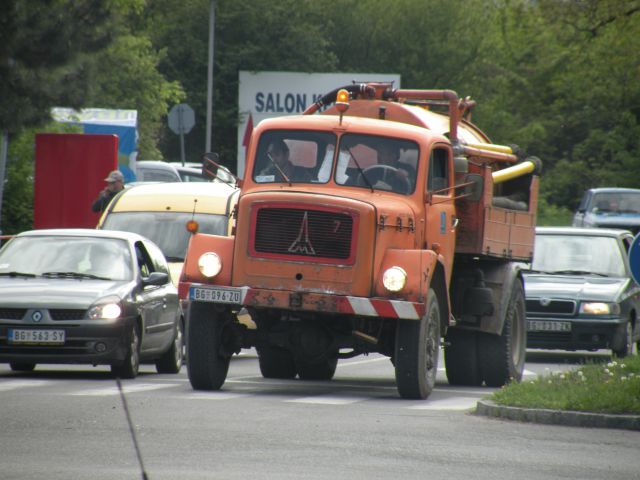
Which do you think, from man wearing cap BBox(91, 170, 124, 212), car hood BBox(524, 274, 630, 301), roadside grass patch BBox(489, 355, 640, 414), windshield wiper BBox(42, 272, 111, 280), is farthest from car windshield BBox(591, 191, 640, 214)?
roadside grass patch BBox(489, 355, 640, 414)

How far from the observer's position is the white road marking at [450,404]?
14.7m

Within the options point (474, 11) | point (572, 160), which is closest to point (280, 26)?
point (474, 11)

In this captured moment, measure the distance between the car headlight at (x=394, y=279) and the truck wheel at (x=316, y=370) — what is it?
11.7 feet

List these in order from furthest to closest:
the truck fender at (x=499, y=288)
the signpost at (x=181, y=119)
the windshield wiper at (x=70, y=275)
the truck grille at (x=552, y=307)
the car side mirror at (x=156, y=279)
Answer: the signpost at (x=181, y=119) → the truck grille at (x=552, y=307) → the car side mirror at (x=156, y=279) → the windshield wiper at (x=70, y=275) → the truck fender at (x=499, y=288)

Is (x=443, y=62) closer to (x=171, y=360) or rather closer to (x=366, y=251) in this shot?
(x=171, y=360)

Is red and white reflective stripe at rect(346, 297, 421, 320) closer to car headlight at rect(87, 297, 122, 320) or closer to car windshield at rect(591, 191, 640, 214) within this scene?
car headlight at rect(87, 297, 122, 320)

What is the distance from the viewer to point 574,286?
75.9ft

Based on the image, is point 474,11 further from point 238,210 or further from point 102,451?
point 102,451

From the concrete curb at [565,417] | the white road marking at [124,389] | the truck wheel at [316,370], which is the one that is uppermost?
the concrete curb at [565,417]

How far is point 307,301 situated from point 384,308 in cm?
69

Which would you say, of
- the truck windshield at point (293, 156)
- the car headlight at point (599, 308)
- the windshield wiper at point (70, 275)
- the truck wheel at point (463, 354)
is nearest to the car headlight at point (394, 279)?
the truck windshield at point (293, 156)

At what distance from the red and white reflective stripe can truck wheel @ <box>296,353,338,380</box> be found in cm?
363

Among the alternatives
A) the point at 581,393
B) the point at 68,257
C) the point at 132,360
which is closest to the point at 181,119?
the point at 68,257

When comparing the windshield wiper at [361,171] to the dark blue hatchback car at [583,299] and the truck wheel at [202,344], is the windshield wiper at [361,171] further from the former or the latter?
the dark blue hatchback car at [583,299]
